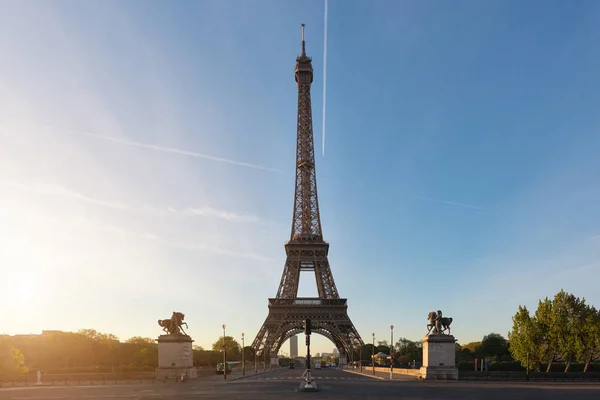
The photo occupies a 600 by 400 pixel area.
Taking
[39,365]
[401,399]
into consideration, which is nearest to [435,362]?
[401,399]

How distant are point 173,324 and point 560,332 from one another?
53.1m

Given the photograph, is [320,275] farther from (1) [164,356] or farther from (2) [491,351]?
(1) [164,356]

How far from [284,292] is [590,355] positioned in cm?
6036

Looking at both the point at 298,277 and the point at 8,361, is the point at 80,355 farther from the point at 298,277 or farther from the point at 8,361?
the point at 298,277

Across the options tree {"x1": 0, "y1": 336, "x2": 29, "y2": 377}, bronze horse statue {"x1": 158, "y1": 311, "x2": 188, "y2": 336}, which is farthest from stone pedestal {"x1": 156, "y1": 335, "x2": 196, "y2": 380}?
tree {"x1": 0, "y1": 336, "x2": 29, "y2": 377}

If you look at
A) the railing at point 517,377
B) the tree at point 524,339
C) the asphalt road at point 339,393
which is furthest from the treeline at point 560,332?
the asphalt road at point 339,393

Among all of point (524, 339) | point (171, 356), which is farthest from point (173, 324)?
point (524, 339)

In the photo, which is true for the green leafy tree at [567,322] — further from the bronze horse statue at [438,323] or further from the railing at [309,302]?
the railing at [309,302]

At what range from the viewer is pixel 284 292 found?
10250cm

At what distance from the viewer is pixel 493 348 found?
390ft

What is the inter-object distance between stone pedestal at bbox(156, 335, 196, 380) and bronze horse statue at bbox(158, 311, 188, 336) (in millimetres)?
642

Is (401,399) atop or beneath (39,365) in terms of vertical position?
atop

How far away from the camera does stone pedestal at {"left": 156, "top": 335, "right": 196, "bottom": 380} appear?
46.4 metres

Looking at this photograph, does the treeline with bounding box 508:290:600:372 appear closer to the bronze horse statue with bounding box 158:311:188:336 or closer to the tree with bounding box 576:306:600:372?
the tree with bounding box 576:306:600:372
